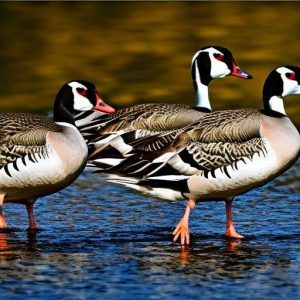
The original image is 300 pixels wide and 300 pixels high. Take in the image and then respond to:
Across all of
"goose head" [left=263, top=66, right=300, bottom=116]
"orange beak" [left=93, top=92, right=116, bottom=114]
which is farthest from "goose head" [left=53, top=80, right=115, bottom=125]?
"goose head" [left=263, top=66, right=300, bottom=116]

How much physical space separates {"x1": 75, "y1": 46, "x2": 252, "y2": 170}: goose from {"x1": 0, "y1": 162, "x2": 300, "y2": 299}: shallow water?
0.52 meters

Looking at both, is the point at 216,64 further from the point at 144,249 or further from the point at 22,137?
the point at 144,249

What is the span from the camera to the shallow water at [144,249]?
10.1 m

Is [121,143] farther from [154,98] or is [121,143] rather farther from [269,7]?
[269,7]

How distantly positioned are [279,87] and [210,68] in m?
2.25

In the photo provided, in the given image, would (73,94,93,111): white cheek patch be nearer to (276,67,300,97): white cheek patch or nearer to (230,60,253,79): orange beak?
(276,67,300,97): white cheek patch

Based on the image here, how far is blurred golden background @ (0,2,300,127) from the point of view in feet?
69.2

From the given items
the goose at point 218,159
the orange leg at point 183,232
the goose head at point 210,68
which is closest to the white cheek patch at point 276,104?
the goose at point 218,159

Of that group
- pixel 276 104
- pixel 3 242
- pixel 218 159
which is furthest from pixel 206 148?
pixel 3 242

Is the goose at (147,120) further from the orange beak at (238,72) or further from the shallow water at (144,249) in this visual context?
the shallow water at (144,249)

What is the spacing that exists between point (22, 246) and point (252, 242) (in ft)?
6.60

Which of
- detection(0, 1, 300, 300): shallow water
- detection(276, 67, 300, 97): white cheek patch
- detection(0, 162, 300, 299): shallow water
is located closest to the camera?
detection(0, 162, 300, 299): shallow water

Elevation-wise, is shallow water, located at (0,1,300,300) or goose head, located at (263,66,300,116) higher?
goose head, located at (263,66,300,116)

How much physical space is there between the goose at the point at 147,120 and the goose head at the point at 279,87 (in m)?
1.63
